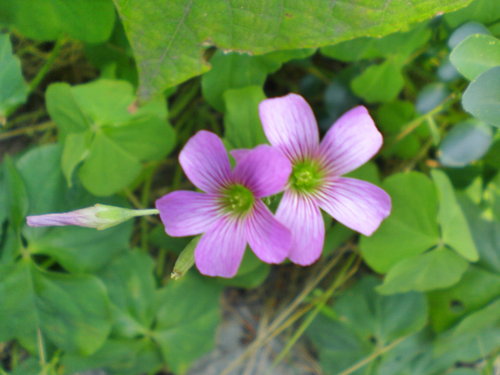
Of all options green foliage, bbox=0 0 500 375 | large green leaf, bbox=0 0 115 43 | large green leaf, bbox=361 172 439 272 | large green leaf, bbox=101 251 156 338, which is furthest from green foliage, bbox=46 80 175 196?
large green leaf, bbox=361 172 439 272

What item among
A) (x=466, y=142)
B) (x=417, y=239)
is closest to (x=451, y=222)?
(x=417, y=239)

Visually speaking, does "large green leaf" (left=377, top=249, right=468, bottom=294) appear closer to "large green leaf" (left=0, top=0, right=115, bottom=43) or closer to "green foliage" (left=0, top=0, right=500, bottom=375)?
"green foliage" (left=0, top=0, right=500, bottom=375)

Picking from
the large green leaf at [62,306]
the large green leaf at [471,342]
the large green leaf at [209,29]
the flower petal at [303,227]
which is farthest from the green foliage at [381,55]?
the large green leaf at [62,306]

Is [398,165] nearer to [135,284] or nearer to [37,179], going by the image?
[135,284]

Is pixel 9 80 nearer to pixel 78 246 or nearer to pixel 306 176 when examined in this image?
pixel 78 246

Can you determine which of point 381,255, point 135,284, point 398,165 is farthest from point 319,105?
point 135,284

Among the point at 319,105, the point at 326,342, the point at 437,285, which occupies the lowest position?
the point at 326,342
